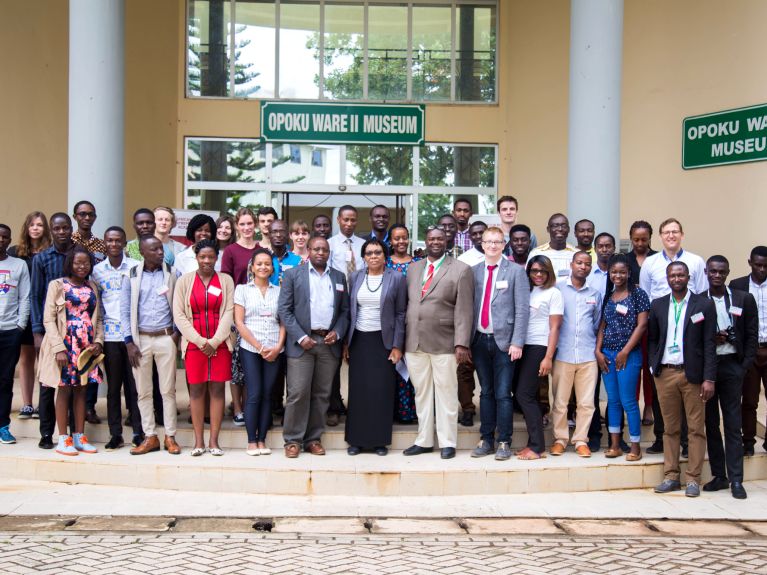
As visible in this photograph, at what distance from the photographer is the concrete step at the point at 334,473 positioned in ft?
24.3

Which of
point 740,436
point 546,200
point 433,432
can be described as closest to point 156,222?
point 433,432

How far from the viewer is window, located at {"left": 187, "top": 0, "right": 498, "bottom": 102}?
50.1 ft

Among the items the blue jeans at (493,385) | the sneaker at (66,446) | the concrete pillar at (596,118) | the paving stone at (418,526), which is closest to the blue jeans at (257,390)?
the sneaker at (66,446)

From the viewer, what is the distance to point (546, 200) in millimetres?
14344

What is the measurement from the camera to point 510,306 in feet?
26.1

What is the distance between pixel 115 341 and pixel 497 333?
11.0ft

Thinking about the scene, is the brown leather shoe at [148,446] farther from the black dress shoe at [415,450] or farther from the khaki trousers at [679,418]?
the khaki trousers at [679,418]

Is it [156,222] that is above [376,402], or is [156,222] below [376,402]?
above

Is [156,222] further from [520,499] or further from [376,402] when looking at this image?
[520,499]

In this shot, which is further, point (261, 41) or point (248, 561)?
point (261, 41)

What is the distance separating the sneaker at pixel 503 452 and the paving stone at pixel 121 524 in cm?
282

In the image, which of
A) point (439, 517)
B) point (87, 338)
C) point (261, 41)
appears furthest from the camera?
point (261, 41)

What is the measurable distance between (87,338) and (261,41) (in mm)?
8801

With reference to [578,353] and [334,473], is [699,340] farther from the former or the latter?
[334,473]
